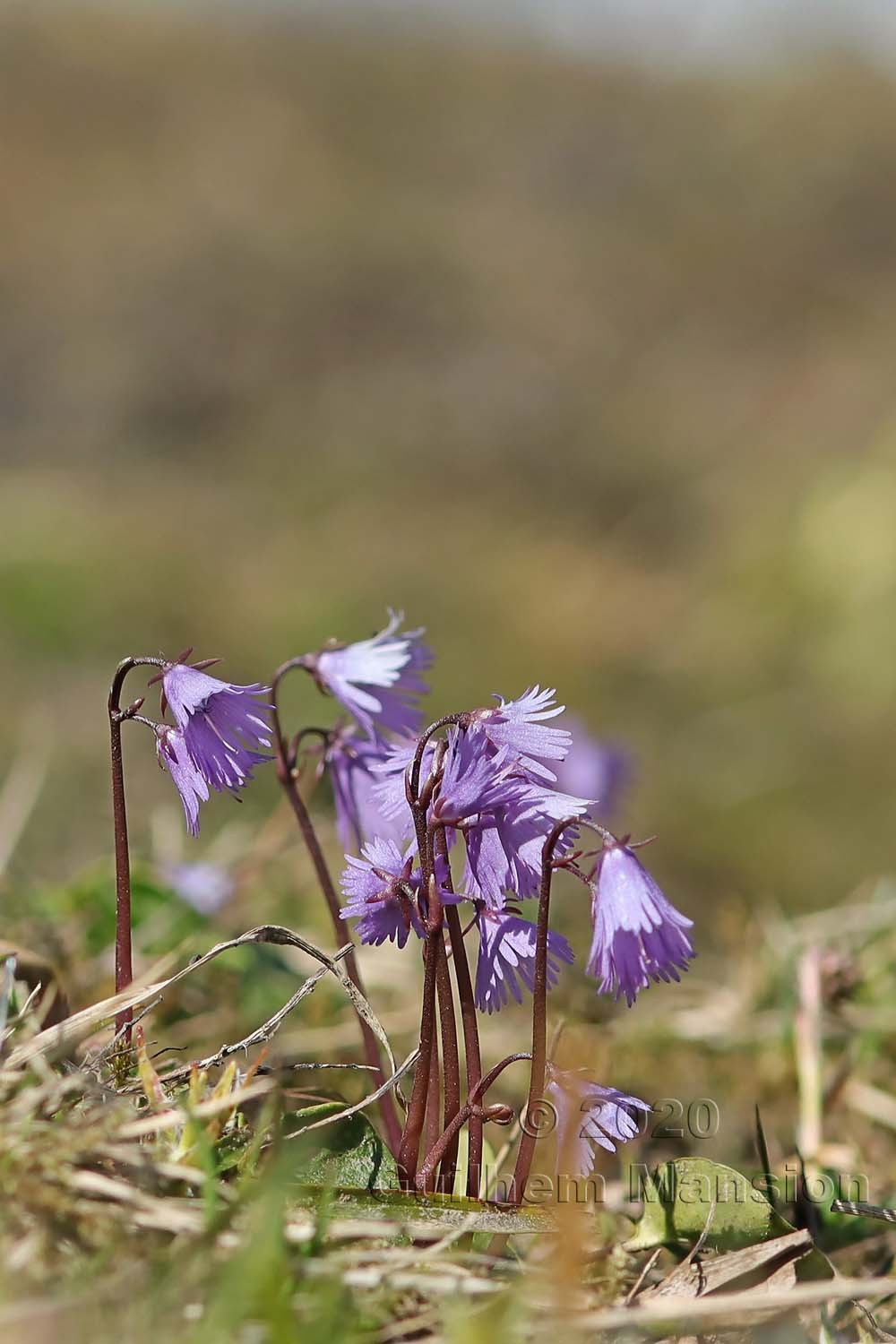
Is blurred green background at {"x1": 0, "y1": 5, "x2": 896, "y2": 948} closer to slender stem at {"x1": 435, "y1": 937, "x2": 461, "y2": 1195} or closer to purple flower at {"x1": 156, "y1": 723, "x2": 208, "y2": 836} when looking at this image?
purple flower at {"x1": 156, "y1": 723, "x2": 208, "y2": 836}

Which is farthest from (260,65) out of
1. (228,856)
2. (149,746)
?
(228,856)

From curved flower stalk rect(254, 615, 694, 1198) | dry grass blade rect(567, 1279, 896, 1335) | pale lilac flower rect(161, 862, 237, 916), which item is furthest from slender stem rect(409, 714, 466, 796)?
pale lilac flower rect(161, 862, 237, 916)

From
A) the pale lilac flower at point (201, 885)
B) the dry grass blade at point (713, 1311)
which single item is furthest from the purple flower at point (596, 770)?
the dry grass blade at point (713, 1311)

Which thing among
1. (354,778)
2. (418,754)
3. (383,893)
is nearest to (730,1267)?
(383,893)

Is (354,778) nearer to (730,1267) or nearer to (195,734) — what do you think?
(195,734)

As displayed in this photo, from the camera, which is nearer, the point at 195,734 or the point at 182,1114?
the point at 182,1114

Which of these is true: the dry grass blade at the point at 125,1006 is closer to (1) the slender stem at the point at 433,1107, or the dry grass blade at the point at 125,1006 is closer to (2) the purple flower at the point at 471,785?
(1) the slender stem at the point at 433,1107
